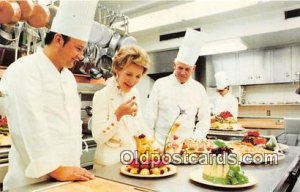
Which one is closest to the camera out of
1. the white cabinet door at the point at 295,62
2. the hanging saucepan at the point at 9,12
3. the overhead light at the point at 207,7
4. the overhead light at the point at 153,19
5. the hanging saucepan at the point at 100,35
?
the hanging saucepan at the point at 9,12

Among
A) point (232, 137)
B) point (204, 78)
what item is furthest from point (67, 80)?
point (204, 78)

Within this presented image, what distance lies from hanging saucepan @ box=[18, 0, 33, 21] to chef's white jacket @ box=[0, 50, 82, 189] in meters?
1.50

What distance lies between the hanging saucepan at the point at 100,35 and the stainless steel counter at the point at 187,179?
2.48m

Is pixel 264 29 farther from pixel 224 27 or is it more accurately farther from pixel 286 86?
pixel 286 86

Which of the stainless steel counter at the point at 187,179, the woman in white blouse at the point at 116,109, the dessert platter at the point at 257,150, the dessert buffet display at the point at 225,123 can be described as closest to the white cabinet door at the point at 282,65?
the dessert buffet display at the point at 225,123

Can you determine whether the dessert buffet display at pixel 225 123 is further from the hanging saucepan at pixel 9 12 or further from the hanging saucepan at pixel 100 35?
the hanging saucepan at pixel 9 12

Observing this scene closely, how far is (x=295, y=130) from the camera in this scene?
3.72m

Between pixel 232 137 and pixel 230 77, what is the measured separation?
12.3 feet

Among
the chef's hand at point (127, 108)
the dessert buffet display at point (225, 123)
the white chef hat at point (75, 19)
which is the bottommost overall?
the dessert buffet display at point (225, 123)

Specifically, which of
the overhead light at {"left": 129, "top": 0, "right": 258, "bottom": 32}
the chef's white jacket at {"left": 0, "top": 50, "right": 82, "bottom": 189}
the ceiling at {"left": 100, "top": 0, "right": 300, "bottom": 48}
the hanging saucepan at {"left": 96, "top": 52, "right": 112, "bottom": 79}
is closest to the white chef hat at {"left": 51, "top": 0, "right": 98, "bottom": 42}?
the chef's white jacket at {"left": 0, "top": 50, "right": 82, "bottom": 189}

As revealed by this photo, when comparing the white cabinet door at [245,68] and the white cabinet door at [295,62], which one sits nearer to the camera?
the white cabinet door at [295,62]

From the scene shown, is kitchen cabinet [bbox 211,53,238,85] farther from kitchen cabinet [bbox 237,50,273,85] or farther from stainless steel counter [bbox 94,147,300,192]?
stainless steel counter [bbox 94,147,300,192]

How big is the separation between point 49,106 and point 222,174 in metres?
0.88

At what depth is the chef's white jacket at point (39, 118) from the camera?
126 cm
